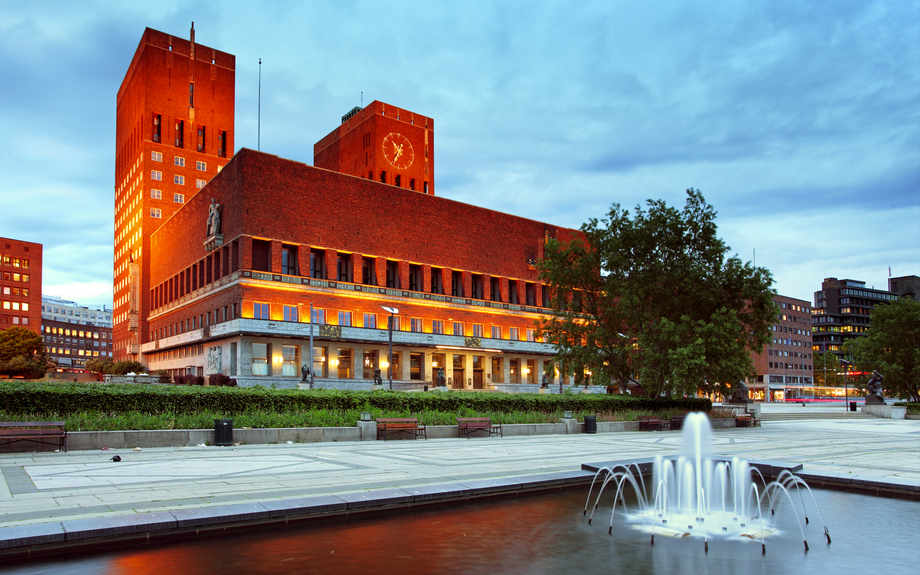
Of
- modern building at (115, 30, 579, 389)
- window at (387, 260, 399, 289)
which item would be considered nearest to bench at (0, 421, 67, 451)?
modern building at (115, 30, 579, 389)

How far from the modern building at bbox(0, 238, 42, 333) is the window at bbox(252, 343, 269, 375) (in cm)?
10055

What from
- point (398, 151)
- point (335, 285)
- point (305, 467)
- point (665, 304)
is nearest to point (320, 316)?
point (335, 285)

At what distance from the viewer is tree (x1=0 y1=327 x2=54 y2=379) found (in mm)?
79750

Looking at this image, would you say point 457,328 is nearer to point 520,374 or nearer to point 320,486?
point 520,374

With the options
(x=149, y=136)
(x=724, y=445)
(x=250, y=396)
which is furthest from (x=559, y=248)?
(x=149, y=136)

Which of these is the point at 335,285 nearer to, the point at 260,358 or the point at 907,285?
the point at 260,358

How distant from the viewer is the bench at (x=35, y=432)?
59.4 ft

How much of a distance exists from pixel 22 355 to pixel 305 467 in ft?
306

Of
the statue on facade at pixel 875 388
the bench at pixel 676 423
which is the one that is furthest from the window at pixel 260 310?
the statue on facade at pixel 875 388

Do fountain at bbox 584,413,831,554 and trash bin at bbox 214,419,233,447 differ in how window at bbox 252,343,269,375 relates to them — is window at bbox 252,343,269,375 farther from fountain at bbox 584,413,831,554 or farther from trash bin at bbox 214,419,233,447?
fountain at bbox 584,413,831,554

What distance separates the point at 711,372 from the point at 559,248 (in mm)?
13006

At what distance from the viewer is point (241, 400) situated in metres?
24.7

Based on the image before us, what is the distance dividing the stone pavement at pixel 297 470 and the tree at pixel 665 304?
10.0 m

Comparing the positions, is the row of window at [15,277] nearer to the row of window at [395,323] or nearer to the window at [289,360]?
the row of window at [395,323]
